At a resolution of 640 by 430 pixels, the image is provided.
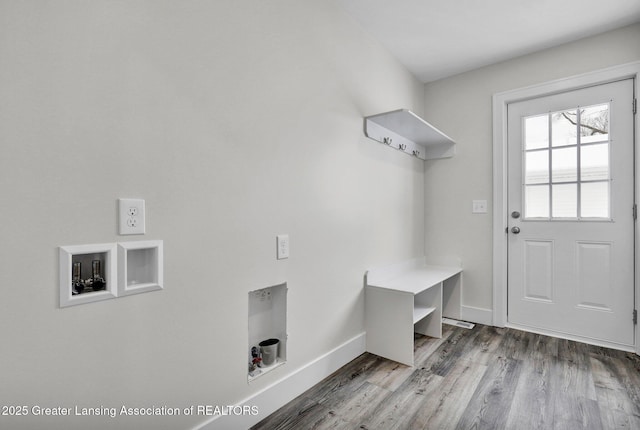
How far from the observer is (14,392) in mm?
879

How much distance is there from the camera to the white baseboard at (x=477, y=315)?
2867 millimetres

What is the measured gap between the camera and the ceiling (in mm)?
2086

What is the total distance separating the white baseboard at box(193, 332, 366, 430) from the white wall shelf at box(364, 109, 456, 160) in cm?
150

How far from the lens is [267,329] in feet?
5.60

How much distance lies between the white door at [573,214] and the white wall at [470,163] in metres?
0.19

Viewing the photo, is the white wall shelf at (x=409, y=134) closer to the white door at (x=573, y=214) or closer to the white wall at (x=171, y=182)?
the white wall at (x=171, y=182)

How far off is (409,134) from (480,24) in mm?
886

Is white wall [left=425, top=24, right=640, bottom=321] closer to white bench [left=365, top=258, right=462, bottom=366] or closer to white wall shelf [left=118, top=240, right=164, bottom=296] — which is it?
white bench [left=365, top=258, right=462, bottom=366]

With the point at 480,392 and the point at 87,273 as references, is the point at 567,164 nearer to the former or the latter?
the point at 480,392

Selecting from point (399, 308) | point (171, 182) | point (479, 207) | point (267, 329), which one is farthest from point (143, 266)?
point (479, 207)

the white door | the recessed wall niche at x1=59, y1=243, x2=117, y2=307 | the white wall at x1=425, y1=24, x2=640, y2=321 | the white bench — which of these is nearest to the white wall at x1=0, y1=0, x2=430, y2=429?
the recessed wall niche at x1=59, y1=243, x2=117, y2=307

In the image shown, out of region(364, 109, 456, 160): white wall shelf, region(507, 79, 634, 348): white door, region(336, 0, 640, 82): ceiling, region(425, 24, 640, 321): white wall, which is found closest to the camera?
region(336, 0, 640, 82): ceiling

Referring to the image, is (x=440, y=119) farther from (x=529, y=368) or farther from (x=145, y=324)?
(x=145, y=324)

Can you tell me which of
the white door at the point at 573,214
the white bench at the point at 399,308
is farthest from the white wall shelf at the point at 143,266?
the white door at the point at 573,214
